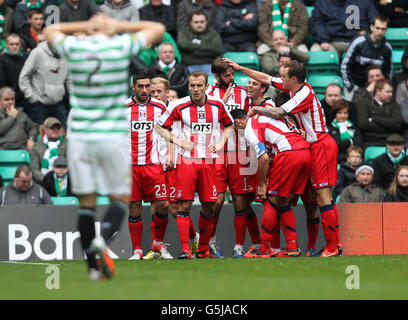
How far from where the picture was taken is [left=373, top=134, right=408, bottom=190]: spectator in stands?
42.1ft

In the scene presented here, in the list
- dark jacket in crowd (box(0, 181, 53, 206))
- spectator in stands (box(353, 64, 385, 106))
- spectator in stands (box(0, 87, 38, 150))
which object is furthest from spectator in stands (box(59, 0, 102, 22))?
spectator in stands (box(353, 64, 385, 106))

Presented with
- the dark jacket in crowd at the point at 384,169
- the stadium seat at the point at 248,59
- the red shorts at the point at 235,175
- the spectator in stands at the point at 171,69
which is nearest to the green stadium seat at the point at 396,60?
the stadium seat at the point at 248,59

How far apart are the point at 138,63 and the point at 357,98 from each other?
12.2 feet

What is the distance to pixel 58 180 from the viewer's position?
41.7 feet

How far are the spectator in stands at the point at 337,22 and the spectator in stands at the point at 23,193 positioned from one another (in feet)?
A: 19.1

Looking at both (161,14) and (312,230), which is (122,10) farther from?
(312,230)

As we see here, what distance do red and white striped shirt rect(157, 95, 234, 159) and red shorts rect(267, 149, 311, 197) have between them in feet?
2.61

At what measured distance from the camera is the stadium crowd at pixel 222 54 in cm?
1250

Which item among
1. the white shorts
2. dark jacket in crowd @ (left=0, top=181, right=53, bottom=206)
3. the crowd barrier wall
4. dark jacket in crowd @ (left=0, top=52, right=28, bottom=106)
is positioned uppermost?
dark jacket in crowd @ (left=0, top=52, right=28, bottom=106)

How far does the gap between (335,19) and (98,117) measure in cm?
930

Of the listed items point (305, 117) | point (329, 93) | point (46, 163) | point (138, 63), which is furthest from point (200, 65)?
point (305, 117)

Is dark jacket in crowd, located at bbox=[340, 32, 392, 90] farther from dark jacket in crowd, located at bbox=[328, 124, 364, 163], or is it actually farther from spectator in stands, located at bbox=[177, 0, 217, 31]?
spectator in stands, located at bbox=[177, 0, 217, 31]

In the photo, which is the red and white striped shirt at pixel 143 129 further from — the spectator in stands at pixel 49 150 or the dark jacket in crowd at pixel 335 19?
the dark jacket in crowd at pixel 335 19

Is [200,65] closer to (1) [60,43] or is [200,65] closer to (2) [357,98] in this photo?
(2) [357,98]
